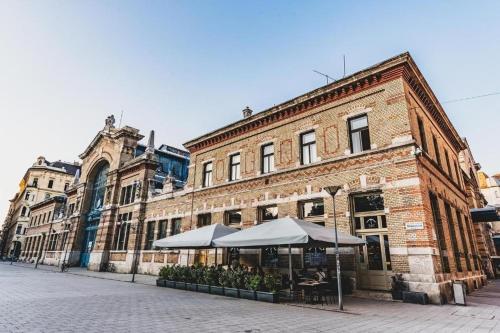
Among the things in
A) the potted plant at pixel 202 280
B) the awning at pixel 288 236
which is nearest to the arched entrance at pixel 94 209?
the potted plant at pixel 202 280

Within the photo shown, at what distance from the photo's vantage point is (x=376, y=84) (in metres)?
12.9

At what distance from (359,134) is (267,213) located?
20.4 feet

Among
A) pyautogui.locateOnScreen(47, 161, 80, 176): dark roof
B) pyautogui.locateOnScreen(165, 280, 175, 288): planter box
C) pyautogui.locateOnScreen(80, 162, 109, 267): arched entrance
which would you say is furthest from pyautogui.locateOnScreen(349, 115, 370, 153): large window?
pyautogui.locateOnScreen(47, 161, 80, 176): dark roof

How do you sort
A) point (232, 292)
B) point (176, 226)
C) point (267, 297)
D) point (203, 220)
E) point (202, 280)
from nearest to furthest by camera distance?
point (267, 297), point (232, 292), point (202, 280), point (203, 220), point (176, 226)

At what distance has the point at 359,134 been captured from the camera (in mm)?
13148

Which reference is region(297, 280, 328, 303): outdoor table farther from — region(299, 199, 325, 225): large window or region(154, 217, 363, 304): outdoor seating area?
region(299, 199, 325, 225): large window

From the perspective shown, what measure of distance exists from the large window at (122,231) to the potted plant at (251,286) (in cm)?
1729

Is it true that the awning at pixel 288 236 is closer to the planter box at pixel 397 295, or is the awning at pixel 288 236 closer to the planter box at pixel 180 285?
the planter box at pixel 397 295

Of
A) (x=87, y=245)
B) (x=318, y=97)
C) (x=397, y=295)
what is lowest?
(x=397, y=295)

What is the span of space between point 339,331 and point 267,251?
9.16 meters

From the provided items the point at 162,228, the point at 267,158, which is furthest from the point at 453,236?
the point at 162,228

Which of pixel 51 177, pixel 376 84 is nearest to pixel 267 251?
pixel 376 84

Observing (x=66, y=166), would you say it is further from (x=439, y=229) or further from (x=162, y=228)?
(x=439, y=229)

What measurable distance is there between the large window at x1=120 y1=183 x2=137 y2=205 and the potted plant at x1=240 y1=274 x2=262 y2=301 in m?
17.6
